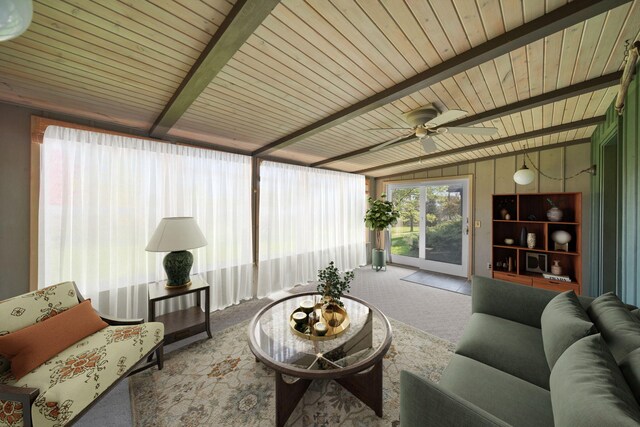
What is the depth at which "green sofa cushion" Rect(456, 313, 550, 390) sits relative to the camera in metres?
1.29

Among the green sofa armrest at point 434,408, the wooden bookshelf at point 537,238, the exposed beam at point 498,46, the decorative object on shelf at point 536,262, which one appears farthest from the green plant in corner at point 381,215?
the green sofa armrest at point 434,408

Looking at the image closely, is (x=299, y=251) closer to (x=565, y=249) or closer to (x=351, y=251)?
(x=351, y=251)

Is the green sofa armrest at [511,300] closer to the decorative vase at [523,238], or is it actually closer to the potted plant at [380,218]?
the decorative vase at [523,238]

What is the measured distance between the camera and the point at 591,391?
0.78 metres

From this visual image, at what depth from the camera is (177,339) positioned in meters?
2.19

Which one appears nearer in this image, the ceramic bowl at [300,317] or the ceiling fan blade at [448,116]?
the ceiling fan blade at [448,116]

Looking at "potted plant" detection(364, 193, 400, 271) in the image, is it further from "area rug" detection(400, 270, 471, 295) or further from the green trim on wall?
the green trim on wall

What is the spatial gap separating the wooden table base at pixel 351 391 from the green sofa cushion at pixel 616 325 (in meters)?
1.18

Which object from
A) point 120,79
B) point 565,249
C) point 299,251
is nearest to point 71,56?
point 120,79

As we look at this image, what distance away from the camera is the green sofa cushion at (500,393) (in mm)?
995

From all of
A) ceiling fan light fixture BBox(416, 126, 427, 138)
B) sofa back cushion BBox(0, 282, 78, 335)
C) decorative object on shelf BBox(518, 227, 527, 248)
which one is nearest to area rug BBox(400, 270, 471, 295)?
decorative object on shelf BBox(518, 227, 527, 248)

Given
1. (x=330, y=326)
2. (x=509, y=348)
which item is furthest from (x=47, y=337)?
(x=509, y=348)

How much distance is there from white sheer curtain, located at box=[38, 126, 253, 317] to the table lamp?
0.41 meters

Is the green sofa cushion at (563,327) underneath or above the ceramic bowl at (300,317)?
above
